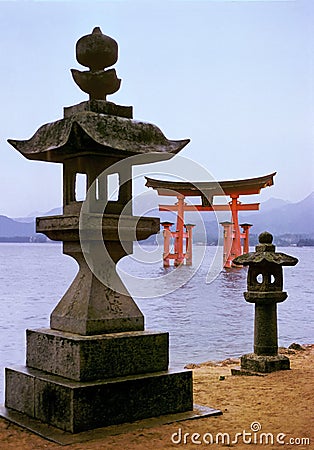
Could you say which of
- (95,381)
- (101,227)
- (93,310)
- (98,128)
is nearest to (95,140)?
(98,128)

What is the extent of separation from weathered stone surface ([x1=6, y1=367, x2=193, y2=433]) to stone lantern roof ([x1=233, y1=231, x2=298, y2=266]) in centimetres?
213

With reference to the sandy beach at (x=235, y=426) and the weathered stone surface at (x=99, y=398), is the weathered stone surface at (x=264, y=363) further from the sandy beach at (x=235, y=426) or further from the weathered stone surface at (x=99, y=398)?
the weathered stone surface at (x=99, y=398)

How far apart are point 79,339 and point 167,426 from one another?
86 cm

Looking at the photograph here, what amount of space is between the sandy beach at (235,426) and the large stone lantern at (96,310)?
0.23 metres

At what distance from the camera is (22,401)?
4574 millimetres

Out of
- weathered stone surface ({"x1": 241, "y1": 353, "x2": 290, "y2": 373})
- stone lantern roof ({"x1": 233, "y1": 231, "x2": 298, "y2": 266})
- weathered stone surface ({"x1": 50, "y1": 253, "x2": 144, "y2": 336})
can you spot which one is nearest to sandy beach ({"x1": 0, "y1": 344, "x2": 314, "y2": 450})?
weathered stone surface ({"x1": 241, "y1": 353, "x2": 290, "y2": 373})

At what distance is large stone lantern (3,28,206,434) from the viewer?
4.28 metres

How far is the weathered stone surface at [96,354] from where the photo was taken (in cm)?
431

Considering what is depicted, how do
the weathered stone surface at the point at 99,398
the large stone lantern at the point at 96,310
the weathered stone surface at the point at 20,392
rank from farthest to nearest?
1. the weathered stone surface at the point at 20,392
2. the large stone lantern at the point at 96,310
3. the weathered stone surface at the point at 99,398

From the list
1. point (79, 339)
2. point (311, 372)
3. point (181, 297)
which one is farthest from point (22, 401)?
point (181, 297)

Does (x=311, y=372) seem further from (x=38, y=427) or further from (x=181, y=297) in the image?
(x=181, y=297)

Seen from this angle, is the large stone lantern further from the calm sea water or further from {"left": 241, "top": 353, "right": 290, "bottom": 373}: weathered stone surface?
{"left": 241, "top": 353, "right": 290, "bottom": 373}: weathered stone surface

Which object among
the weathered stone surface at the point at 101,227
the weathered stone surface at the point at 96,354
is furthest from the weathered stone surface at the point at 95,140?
the weathered stone surface at the point at 96,354

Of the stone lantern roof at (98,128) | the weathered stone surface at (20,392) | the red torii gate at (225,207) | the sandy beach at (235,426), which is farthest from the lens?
the red torii gate at (225,207)
